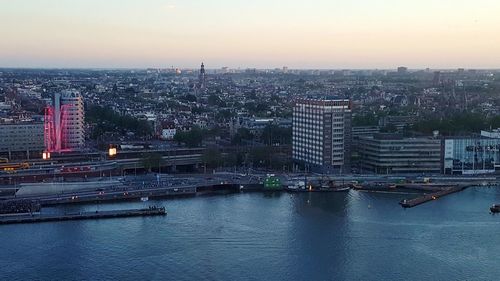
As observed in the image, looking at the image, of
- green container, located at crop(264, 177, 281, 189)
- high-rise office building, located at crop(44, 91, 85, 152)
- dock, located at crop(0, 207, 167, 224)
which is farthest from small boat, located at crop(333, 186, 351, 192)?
high-rise office building, located at crop(44, 91, 85, 152)

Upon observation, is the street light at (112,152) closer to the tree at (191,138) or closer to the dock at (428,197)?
the tree at (191,138)

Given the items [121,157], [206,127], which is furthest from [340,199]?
[206,127]

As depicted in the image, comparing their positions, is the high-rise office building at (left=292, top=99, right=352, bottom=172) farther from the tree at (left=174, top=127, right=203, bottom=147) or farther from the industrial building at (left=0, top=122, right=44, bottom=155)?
the industrial building at (left=0, top=122, right=44, bottom=155)

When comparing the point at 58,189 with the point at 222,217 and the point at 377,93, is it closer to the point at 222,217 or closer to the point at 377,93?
the point at 222,217

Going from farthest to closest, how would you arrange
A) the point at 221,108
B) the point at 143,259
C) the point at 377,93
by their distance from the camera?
1. the point at 377,93
2. the point at 221,108
3. the point at 143,259

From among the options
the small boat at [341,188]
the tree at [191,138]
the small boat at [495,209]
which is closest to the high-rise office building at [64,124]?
the tree at [191,138]

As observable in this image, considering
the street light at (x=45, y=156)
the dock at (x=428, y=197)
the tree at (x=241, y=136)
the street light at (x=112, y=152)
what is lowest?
the dock at (x=428, y=197)
